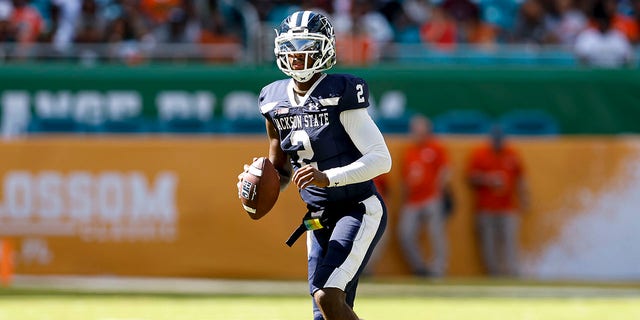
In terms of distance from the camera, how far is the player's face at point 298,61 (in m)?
6.13

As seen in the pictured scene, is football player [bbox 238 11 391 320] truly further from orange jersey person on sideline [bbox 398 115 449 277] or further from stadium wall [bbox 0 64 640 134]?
stadium wall [bbox 0 64 640 134]

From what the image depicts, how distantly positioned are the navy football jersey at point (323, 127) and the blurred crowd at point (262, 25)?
9.12 m

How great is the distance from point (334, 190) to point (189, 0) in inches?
418

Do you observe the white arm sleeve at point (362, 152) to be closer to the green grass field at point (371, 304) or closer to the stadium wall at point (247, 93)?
the green grass field at point (371, 304)

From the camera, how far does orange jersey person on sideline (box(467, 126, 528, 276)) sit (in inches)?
560

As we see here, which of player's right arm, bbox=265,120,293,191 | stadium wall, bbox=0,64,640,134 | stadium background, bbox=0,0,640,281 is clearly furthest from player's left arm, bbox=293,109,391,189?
stadium wall, bbox=0,64,640,134

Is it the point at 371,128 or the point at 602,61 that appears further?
the point at 602,61

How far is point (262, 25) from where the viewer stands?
51.3ft

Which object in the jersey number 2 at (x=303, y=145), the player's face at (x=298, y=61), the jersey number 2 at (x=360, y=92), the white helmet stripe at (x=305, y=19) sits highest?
the white helmet stripe at (x=305, y=19)

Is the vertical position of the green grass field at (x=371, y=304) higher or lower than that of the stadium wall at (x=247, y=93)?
lower

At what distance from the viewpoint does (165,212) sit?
1388 centimetres

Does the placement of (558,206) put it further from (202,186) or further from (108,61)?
(108,61)

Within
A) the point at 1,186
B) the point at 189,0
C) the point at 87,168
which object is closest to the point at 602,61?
the point at 189,0

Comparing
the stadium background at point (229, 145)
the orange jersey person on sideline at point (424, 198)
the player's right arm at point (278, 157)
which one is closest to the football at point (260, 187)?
the player's right arm at point (278, 157)
